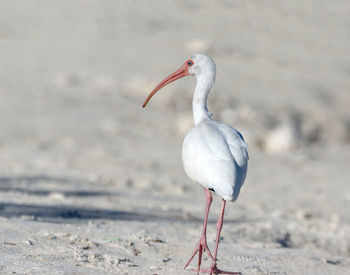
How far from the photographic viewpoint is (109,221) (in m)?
7.12

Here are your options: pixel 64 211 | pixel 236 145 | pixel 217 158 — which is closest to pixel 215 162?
pixel 217 158

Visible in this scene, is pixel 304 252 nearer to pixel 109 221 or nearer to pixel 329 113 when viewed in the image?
pixel 109 221

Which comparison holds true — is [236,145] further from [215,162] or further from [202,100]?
[202,100]

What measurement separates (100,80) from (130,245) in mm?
10848

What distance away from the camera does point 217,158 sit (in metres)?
5.01

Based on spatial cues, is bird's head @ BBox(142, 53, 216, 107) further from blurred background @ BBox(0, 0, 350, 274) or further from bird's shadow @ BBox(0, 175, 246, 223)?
bird's shadow @ BBox(0, 175, 246, 223)

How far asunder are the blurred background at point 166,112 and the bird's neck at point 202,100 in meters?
1.08

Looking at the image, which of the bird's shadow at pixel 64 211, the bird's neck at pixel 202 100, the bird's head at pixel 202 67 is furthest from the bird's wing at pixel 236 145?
the bird's shadow at pixel 64 211

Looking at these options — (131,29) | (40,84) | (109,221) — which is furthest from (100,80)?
(109,221)

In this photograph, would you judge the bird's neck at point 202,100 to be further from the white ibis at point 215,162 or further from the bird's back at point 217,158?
the bird's back at point 217,158

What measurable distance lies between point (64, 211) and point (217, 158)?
2.75m

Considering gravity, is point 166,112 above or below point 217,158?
above

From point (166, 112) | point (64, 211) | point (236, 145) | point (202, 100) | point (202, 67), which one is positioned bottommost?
point (64, 211)

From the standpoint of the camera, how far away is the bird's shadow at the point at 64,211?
22.5 ft
